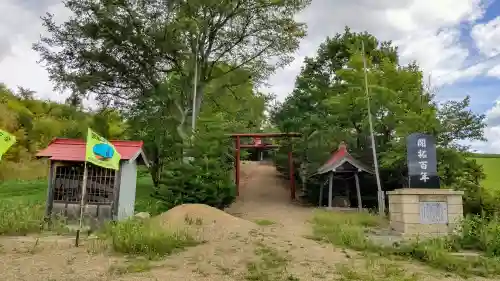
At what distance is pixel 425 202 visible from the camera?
11008 millimetres

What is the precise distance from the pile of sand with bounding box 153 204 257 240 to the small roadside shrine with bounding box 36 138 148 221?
207 cm

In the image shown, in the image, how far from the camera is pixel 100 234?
9977 millimetres

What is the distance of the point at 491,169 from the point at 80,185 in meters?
22.3

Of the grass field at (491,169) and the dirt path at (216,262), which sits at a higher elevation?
the grass field at (491,169)

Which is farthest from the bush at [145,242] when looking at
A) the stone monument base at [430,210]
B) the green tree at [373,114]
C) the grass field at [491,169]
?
the grass field at [491,169]

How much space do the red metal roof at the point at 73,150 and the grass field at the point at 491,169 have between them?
612 inches

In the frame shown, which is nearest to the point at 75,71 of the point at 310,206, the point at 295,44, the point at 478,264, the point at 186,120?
the point at 186,120

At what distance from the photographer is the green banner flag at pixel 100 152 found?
949 cm

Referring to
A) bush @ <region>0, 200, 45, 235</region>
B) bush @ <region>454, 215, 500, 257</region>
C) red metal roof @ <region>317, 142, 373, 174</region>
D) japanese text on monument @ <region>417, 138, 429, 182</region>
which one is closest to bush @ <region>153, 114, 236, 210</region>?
bush @ <region>0, 200, 45, 235</region>

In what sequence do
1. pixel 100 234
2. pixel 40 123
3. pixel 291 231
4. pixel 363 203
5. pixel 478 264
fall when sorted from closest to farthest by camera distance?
pixel 478 264, pixel 100 234, pixel 291 231, pixel 363 203, pixel 40 123

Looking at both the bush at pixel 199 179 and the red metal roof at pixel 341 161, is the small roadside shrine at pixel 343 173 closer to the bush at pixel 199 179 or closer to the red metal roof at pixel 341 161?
the red metal roof at pixel 341 161

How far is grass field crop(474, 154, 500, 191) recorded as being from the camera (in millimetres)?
19375

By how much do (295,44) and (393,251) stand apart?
1393 cm

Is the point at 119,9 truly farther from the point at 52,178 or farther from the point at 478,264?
the point at 478,264
